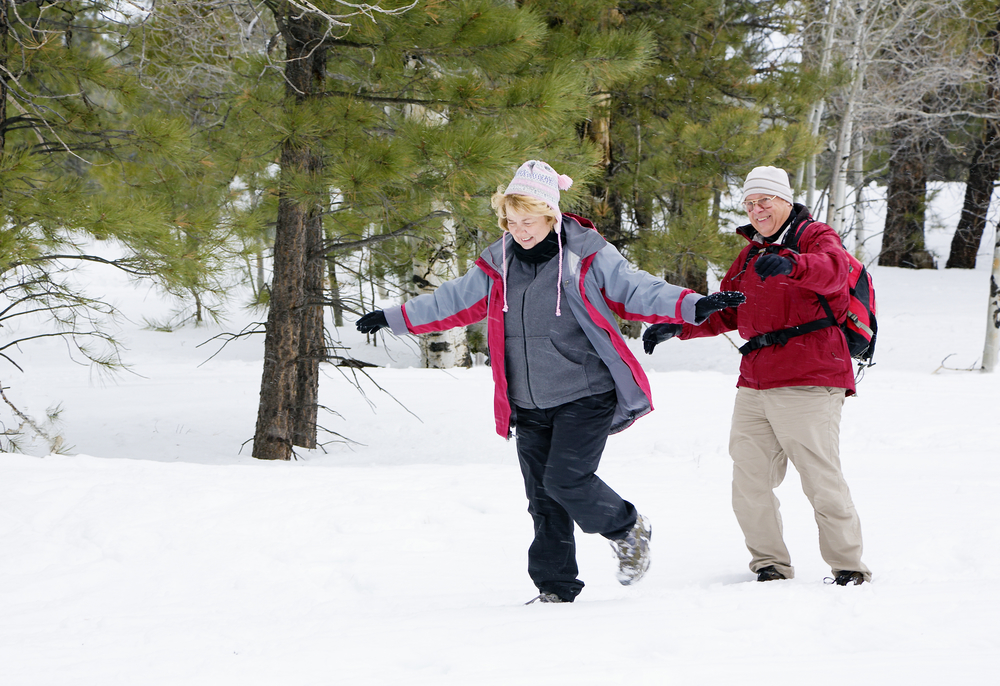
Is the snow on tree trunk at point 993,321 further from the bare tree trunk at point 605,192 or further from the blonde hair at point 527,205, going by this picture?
the blonde hair at point 527,205

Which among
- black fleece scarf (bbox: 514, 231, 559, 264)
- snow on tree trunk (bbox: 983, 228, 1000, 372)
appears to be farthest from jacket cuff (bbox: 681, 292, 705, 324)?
snow on tree trunk (bbox: 983, 228, 1000, 372)

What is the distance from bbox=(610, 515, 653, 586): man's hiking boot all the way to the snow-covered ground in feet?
0.39

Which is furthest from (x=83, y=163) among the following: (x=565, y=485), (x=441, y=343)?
(x=441, y=343)

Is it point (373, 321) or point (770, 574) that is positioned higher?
point (373, 321)

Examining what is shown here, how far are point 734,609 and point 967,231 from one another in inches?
718

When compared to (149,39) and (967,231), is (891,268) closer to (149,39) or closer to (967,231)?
(967,231)

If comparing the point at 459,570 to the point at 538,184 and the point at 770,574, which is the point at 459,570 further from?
the point at 538,184

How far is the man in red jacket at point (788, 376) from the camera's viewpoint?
2.77m

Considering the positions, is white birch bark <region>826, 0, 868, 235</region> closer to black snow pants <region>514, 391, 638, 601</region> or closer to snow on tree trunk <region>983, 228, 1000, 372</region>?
snow on tree trunk <region>983, 228, 1000, 372</region>

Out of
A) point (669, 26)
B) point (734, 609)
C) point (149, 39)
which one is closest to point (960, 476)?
point (734, 609)

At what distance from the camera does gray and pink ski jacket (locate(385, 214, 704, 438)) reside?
2.46m

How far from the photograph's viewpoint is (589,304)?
8.34 feet

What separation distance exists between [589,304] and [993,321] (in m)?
9.51

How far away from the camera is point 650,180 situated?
8.20 meters
